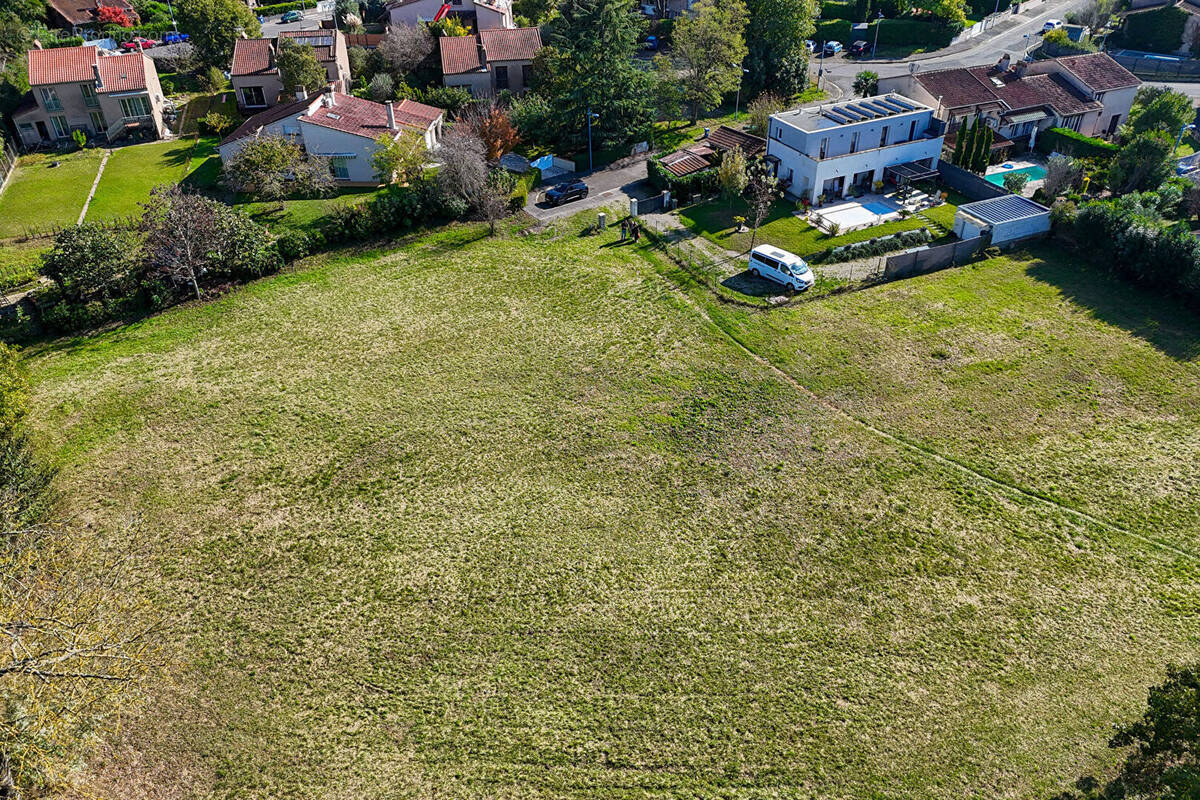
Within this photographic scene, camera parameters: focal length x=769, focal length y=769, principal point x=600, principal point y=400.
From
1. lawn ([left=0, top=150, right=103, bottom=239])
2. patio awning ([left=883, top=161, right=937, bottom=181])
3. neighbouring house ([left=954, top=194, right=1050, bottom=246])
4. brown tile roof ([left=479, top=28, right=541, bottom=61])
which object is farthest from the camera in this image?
brown tile roof ([left=479, top=28, right=541, bottom=61])

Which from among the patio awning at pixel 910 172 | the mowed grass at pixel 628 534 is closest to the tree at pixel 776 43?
the patio awning at pixel 910 172

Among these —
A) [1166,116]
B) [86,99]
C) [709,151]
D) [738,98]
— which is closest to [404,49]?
[86,99]

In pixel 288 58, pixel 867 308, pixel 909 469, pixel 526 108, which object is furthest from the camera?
pixel 288 58

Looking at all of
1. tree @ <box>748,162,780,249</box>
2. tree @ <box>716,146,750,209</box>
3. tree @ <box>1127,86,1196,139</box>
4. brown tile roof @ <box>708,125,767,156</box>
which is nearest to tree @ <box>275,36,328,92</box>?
brown tile roof @ <box>708,125,767,156</box>

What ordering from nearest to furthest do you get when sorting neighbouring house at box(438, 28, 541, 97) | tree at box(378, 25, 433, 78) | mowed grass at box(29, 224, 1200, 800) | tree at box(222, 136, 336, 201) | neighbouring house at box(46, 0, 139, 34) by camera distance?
mowed grass at box(29, 224, 1200, 800) → tree at box(222, 136, 336, 201) → neighbouring house at box(438, 28, 541, 97) → tree at box(378, 25, 433, 78) → neighbouring house at box(46, 0, 139, 34)

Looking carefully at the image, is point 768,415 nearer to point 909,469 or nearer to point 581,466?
point 909,469

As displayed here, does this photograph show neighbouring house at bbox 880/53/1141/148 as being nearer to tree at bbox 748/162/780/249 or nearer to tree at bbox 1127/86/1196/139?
tree at bbox 1127/86/1196/139

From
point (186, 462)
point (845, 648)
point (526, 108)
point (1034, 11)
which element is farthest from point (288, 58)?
point (1034, 11)
